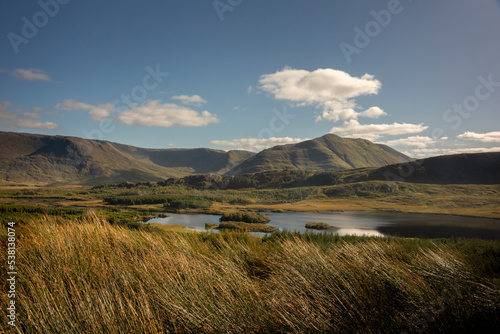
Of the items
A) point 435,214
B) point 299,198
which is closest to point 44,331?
point 435,214

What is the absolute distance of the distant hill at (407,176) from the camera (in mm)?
131250

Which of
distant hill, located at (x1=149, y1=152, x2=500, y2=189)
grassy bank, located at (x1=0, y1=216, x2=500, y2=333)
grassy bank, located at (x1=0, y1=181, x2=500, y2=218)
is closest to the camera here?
grassy bank, located at (x1=0, y1=216, x2=500, y2=333)

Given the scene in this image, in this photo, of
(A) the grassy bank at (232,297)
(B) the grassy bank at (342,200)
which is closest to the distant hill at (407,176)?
(B) the grassy bank at (342,200)

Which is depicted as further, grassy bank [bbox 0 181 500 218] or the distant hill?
the distant hill

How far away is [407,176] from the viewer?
143375 mm

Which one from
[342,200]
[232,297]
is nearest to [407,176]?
[342,200]

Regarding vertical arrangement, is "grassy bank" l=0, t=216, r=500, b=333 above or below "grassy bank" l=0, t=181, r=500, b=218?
above

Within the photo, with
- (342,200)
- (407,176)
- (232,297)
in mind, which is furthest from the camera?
(407,176)

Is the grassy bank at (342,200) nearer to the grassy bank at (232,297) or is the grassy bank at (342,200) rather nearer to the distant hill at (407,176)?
the distant hill at (407,176)

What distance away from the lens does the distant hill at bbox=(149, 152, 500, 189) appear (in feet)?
431

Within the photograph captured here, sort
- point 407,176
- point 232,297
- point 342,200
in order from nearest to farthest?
point 232,297, point 342,200, point 407,176

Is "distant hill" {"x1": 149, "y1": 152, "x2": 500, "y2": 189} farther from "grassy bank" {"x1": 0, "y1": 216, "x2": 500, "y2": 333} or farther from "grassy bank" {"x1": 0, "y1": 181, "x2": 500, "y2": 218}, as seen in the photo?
"grassy bank" {"x1": 0, "y1": 216, "x2": 500, "y2": 333}

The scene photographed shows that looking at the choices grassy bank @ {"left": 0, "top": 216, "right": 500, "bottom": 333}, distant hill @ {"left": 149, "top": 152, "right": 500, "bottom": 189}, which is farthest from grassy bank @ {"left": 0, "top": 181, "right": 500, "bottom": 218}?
grassy bank @ {"left": 0, "top": 216, "right": 500, "bottom": 333}

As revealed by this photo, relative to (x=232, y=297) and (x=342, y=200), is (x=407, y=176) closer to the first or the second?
(x=342, y=200)
